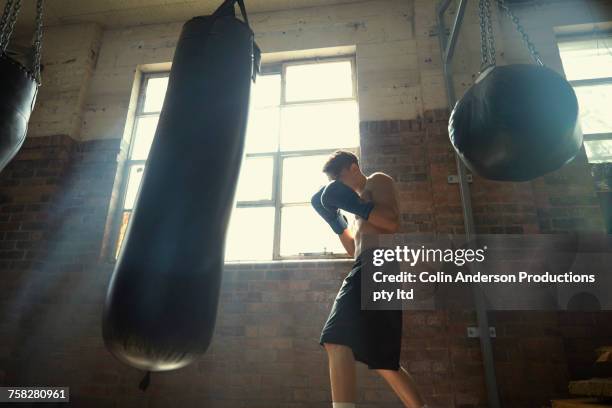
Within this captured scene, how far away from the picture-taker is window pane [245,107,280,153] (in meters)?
3.17

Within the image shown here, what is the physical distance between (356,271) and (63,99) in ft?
10.5

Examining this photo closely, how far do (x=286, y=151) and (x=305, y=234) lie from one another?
74cm

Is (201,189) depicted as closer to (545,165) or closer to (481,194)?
(545,165)

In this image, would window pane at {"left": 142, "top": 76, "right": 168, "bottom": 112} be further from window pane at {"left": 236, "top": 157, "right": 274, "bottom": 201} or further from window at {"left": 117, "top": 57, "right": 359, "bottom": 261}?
window pane at {"left": 236, "top": 157, "right": 274, "bottom": 201}

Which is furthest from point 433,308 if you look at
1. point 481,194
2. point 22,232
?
point 22,232

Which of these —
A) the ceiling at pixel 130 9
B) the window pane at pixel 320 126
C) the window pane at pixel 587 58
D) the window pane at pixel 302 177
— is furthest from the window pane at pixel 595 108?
the ceiling at pixel 130 9

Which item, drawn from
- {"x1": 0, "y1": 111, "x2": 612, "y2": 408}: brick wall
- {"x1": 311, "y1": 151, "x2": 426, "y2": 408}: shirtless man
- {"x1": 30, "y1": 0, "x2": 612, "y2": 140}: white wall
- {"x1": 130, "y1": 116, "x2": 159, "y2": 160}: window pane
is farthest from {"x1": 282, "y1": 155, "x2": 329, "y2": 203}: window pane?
{"x1": 130, "y1": 116, "x2": 159, "y2": 160}: window pane

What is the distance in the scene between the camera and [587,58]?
121 inches

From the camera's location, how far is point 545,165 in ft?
5.08

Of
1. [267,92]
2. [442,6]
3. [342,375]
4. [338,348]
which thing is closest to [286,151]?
[267,92]

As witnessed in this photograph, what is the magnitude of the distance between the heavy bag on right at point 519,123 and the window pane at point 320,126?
150 centimetres

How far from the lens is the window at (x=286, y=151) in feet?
9.42

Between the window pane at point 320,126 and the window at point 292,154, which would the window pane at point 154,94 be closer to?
the window at point 292,154

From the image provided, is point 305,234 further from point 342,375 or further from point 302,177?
point 342,375
